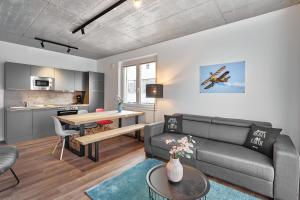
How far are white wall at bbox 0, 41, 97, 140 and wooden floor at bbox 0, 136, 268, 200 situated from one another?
2050 mm

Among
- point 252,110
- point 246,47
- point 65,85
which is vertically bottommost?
point 252,110

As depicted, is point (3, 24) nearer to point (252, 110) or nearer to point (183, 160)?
point (183, 160)

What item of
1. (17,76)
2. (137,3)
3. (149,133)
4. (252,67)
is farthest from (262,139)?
(17,76)

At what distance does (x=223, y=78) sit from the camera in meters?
3.00

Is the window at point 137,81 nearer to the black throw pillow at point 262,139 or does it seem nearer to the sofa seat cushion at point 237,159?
the sofa seat cushion at point 237,159

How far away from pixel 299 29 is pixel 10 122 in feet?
20.4

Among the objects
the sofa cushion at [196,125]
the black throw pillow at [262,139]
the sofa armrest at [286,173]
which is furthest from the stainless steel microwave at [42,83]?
the sofa armrest at [286,173]

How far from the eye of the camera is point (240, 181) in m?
2.01

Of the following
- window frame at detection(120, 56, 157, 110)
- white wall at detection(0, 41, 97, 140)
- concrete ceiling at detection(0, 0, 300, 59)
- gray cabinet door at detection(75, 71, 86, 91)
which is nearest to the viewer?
concrete ceiling at detection(0, 0, 300, 59)

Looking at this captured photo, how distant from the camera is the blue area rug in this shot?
1.84m

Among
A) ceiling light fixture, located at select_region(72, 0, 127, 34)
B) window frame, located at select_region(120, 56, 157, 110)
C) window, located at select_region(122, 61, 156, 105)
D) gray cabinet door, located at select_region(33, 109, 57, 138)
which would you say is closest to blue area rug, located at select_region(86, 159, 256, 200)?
window frame, located at select_region(120, 56, 157, 110)

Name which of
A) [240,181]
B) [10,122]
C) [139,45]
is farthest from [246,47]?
[10,122]

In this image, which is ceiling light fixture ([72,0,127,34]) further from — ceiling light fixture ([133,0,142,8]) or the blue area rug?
the blue area rug

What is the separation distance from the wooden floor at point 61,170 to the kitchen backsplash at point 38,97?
52.3 inches
